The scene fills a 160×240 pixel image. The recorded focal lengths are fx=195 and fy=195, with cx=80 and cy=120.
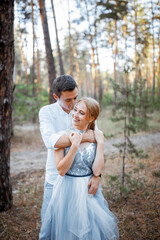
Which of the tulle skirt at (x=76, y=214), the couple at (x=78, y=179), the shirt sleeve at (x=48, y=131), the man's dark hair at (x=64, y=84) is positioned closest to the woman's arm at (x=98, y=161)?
the couple at (x=78, y=179)

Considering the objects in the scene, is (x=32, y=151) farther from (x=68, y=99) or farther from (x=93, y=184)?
(x=93, y=184)

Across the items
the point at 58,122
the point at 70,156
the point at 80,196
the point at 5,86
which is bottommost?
the point at 80,196

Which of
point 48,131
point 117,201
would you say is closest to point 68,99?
point 48,131

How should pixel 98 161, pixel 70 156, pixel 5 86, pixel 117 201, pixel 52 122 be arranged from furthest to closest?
pixel 117 201 < pixel 5 86 < pixel 52 122 < pixel 98 161 < pixel 70 156

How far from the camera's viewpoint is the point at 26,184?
5.92 m

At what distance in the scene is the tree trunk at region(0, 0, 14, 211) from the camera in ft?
11.0

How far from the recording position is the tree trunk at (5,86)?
3354 millimetres

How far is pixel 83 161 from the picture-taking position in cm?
209

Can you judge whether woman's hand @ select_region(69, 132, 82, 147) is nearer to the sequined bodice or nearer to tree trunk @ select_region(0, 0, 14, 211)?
the sequined bodice

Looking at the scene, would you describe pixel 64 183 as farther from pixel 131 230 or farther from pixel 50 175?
pixel 131 230

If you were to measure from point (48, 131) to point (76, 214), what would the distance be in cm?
93

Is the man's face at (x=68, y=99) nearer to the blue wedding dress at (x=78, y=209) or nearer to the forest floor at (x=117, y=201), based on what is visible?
the blue wedding dress at (x=78, y=209)

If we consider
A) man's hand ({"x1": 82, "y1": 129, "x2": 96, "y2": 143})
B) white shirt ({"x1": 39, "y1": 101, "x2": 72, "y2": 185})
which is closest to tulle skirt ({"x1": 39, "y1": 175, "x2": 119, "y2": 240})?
white shirt ({"x1": 39, "y1": 101, "x2": 72, "y2": 185})

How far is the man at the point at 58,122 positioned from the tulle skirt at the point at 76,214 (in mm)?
126
